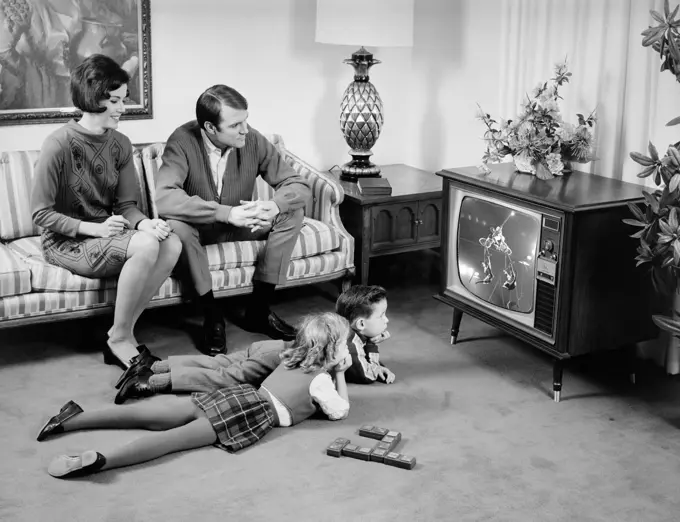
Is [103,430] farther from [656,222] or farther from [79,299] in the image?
[656,222]

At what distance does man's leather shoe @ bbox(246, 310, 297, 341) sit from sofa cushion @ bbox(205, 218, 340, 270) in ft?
0.80

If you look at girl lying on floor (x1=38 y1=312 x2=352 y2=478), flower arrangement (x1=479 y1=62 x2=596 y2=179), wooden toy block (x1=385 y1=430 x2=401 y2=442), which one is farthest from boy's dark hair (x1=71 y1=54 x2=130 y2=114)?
wooden toy block (x1=385 y1=430 x2=401 y2=442)

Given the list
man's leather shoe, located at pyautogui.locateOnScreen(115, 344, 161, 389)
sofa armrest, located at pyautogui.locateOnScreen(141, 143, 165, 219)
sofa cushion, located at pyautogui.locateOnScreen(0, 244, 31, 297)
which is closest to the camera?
man's leather shoe, located at pyautogui.locateOnScreen(115, 344, 161, 389)

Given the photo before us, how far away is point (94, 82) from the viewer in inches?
137

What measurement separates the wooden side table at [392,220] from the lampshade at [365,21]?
2.34 ft

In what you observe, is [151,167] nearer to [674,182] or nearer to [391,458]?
[391,458]

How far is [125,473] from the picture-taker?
277 centimetres

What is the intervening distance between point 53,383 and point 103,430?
50 centimetres

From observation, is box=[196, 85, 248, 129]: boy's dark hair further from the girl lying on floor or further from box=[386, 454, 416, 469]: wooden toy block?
box=[386, 454, 416, 469]: wooden toy block

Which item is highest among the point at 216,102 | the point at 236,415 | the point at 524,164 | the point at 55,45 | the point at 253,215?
the point at 55,45

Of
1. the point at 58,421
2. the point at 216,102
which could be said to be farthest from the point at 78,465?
the point at 216,102

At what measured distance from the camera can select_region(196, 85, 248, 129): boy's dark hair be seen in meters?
3.76

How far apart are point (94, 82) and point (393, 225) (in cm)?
158

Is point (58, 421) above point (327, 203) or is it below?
below
